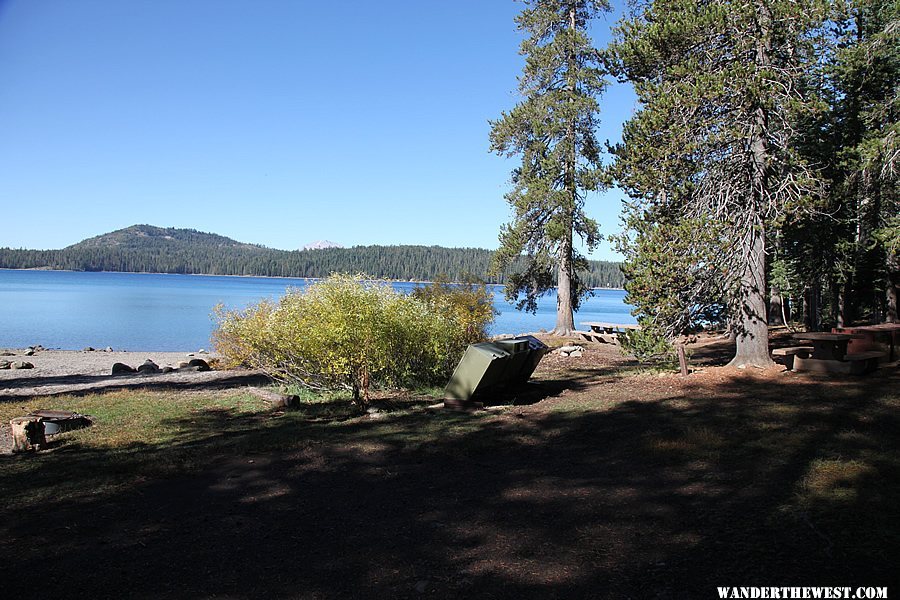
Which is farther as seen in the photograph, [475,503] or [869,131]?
[869,131]

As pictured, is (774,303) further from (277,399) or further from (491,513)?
(491,513)

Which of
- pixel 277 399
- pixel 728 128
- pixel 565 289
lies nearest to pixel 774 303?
pixel 565 289

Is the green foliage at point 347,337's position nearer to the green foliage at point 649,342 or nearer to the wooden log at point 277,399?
the wooden log at point 277,399

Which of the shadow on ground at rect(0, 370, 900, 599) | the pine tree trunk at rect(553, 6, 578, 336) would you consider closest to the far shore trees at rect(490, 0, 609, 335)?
the pine tree trunk at rect(553, 6, 578, 336)

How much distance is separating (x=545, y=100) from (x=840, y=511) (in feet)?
71.3

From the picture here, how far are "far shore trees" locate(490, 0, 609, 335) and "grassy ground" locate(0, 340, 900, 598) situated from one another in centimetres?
1455

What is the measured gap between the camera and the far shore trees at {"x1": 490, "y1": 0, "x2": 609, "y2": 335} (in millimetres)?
24938

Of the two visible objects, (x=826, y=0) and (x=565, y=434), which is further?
(x=826, y=0)

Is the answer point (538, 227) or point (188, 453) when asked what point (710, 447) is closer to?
point (188, 453)

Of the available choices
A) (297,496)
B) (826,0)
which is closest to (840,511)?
(297,496)

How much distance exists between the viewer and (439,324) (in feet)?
49.6

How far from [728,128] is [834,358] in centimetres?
572

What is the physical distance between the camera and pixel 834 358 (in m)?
14.1

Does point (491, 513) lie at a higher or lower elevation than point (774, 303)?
lower
